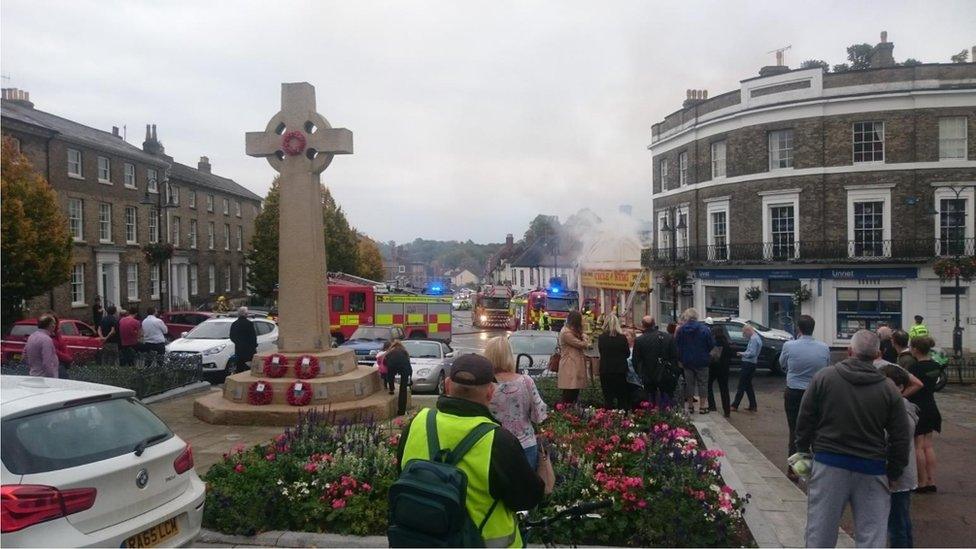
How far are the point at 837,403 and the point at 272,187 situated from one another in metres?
46.8

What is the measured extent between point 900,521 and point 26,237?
78.9 feet

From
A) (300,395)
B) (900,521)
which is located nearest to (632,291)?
(300,395)

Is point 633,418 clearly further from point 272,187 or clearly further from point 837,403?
A: point 272,187

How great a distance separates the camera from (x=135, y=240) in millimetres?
36062

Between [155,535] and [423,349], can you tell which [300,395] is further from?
[423,349]

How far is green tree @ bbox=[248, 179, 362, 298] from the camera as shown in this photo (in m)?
44.1

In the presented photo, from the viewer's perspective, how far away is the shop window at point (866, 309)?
2852 cm

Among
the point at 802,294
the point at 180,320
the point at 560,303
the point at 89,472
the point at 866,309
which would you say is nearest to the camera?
the point at 89,472

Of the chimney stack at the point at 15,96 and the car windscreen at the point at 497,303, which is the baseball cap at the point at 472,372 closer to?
the chimney stack at the point at 15,96

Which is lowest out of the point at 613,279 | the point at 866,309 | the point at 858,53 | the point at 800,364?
the point at 866,309

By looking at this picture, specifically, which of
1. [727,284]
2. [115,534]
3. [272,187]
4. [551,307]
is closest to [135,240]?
[272,187]

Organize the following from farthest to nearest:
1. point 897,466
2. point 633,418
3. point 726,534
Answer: point 633,418 < point 726,534 < point 897,466

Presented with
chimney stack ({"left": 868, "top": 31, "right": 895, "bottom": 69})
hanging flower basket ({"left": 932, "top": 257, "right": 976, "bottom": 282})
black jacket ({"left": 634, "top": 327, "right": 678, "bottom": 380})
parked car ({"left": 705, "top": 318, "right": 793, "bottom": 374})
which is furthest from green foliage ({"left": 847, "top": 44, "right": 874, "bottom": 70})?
black jacket ({"left": 634, "top": 327, "right": 678, "bottom": 380})

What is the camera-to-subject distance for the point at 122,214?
114 ft
